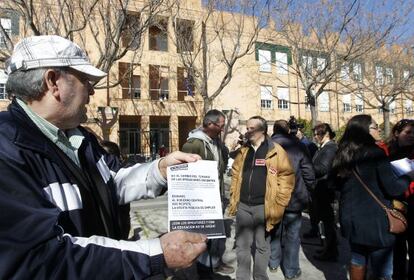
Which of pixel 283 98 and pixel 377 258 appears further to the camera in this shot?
pixel 283 98

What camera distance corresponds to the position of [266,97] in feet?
102

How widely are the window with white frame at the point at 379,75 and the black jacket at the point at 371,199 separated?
25486mm

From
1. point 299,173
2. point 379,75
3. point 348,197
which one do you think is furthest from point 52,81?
point 379,75

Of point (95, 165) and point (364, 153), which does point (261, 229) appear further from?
point (95, 165)

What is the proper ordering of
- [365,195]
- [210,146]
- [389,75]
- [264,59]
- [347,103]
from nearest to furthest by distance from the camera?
1. [365,195]
2. [210,146]
3. [389,75]
4. [264,59]
5. [347,103]

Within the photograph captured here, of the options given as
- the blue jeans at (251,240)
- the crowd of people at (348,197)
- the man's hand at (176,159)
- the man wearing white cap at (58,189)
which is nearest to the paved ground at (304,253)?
the crowd of people at (348,197)

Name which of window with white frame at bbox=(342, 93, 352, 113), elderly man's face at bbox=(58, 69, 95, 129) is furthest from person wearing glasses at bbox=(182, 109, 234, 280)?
window with white frame at bbox=(342, 93, 352, 113)

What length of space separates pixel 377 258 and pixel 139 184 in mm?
2559

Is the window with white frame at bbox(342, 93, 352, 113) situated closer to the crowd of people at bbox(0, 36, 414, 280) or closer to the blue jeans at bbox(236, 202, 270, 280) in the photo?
the blue jeans at bbox(236, 202, 270, 280)

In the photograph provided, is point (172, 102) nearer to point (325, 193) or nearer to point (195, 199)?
point (325, 193)

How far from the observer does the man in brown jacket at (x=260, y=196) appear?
14.1 ft

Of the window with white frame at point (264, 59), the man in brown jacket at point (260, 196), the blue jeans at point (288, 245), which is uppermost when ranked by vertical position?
the window with white frame at point (264, 59)

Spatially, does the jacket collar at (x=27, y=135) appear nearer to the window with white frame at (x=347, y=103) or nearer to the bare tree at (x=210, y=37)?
the bare tree at (x=210, y=37)

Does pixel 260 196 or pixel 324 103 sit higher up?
pixel 324 103
